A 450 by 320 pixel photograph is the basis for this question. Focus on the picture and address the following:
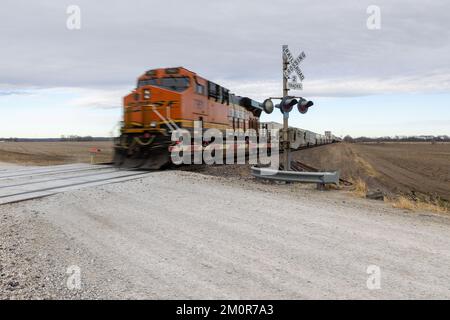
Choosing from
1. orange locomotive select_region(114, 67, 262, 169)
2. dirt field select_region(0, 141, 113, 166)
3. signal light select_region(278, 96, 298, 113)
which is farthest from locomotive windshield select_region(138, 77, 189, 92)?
dirt field select_region(0, 141, 113, 166)

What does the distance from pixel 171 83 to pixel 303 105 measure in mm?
6566

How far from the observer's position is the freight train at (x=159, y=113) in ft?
48.3

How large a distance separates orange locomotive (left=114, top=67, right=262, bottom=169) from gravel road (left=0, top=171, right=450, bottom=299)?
6243 millimetres

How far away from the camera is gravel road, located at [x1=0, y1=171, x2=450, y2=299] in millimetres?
3973

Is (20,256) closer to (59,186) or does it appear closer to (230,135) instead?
(59,186)

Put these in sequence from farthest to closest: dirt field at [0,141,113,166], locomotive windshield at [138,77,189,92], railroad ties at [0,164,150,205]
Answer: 1. dirt field at [0,141,113,166]
2. locomotive windshield at [138,77,189,92]
3. railroad ties at [0,164,150,205]

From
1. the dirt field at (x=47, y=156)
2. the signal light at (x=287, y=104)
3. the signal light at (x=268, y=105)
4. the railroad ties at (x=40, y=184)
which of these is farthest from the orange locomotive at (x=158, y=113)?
the dirt field at (x=47, y=156)

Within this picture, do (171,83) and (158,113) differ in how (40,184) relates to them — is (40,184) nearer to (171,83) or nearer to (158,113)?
(158,113)

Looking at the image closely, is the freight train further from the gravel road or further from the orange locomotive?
the gravel road

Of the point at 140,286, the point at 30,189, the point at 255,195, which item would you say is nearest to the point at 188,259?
the point at 140,286

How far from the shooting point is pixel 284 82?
11.6 metres

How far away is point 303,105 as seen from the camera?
1143 centimetres

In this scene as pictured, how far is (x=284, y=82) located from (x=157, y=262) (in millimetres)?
8282

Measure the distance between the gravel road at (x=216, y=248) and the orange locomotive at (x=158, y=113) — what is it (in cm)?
624
